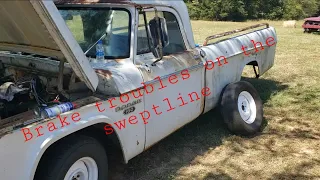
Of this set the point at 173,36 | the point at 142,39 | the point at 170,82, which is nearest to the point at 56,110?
the point at 142,39

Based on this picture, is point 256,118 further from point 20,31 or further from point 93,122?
point 20,31

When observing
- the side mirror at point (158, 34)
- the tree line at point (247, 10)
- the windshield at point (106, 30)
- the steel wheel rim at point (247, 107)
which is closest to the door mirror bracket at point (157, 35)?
the side mirror at point (158, 34)

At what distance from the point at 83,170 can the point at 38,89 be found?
879 millimetres

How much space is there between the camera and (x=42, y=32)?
9.27 ft

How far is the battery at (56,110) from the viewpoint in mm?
2799

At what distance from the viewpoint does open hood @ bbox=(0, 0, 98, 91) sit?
2.54m

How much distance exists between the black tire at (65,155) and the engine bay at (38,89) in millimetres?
349

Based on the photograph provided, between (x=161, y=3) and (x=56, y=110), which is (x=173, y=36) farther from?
(x=56, y=110)

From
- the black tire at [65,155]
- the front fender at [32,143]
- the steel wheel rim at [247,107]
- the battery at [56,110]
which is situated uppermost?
the battery at [56,110]

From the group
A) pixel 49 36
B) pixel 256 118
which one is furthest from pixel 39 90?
pixel 256 118

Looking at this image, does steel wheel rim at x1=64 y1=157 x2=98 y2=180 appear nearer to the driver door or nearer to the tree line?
the driver door

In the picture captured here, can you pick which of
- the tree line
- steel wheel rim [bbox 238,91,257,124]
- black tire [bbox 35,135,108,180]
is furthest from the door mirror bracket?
the tree line

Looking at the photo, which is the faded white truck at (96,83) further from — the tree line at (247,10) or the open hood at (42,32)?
the tree line at (247,10)

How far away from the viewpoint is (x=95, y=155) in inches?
127
